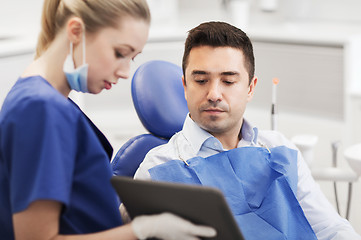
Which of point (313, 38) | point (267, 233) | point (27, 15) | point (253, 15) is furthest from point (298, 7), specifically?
point (267, 233)

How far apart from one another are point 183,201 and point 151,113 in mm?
785

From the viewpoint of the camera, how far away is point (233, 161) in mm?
1654

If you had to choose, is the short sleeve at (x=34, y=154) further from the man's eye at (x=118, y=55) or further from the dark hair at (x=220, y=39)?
→ the dark hair at (x=220, y=39)

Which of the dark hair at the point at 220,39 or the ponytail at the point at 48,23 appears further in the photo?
the dark hair at the point at 220,39

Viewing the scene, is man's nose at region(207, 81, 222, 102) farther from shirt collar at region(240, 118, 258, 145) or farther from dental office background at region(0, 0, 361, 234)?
dental office background at region(0, 0, 361, 234)

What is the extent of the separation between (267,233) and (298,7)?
2728 millimetres

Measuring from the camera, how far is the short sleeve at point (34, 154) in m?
1.08

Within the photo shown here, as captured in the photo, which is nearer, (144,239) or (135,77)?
(144,239)

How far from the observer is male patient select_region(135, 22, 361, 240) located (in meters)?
1.61

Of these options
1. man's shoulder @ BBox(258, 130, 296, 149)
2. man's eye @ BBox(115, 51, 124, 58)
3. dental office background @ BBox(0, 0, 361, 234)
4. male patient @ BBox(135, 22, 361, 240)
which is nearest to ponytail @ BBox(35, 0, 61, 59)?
man's eye @ BBox(115, 51, 124, 58)

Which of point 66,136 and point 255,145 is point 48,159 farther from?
point 255,145

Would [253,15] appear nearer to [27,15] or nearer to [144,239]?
[27,15]

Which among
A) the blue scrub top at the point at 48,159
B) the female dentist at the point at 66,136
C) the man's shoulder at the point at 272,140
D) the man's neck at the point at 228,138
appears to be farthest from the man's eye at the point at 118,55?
the man's shoulder at the point at 272,140

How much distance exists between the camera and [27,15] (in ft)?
12.0
